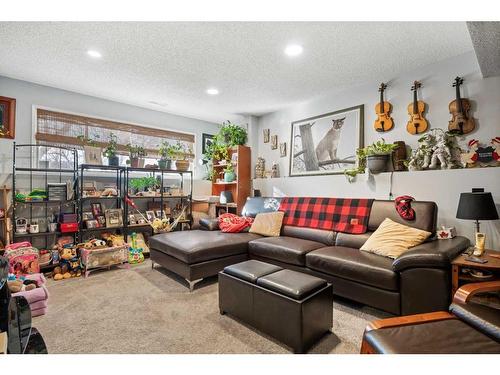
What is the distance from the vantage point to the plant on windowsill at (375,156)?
2928 millimetres

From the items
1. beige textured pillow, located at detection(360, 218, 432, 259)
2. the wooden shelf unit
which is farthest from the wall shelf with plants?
beige textured pillow, located at detection(360, 218, 432, 259)

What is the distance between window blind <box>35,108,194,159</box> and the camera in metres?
3.51

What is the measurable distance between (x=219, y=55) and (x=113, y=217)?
2.71 m

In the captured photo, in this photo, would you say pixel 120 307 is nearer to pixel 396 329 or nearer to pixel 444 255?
pixel 396 329

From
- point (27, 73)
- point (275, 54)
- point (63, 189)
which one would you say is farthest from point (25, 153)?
point (275, 54)

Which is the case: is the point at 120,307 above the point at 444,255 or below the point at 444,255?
below

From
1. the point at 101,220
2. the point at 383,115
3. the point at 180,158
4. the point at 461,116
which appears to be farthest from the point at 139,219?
the point at 461,116

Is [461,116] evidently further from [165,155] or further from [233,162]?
[165,155]

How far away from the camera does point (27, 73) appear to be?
10.1ft

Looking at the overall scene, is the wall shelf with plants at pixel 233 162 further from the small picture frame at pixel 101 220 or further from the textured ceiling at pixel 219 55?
the small picture frame at pixel 101 220

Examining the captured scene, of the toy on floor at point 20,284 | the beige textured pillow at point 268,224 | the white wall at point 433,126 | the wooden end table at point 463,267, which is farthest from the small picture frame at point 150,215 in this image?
the wooden end table at point 463,267

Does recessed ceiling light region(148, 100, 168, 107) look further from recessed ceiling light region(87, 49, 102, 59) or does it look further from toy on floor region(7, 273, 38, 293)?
toy on floor region(7, 273, 38, 293)
